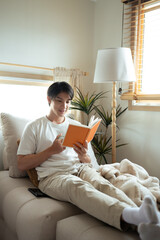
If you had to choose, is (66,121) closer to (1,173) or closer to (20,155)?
(20,155)

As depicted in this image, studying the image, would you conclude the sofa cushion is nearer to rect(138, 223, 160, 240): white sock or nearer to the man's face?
the man's face

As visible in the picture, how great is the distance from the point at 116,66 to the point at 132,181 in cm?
113

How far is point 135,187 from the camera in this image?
5.19 ft

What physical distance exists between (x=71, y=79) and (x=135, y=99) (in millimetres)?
748

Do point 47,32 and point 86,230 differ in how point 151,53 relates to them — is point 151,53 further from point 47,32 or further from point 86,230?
point 86,230

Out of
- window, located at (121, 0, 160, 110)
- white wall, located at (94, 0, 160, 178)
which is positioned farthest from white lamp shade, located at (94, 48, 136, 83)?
white wall, located at (94, 0, 160, 178)

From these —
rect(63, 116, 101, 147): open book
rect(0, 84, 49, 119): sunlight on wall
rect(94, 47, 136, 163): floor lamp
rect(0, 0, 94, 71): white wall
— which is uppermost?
rect(0, 0, 94, 71): white wall

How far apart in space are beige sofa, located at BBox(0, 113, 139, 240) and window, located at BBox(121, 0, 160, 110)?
4.56ft

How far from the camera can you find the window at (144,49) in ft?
8.59

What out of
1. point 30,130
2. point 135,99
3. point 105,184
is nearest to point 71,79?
point 135,99

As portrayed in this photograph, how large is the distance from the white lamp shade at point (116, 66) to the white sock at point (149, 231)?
1.51 meters

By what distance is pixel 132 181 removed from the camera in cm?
165

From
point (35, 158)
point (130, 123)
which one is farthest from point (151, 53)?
point (35, 158)

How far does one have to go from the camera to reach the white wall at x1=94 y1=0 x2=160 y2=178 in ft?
8.65
